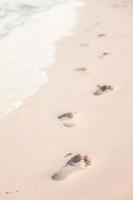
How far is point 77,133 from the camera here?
13.0ft

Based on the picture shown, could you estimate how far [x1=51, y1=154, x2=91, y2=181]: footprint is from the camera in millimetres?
3385

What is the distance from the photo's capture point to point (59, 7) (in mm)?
9117

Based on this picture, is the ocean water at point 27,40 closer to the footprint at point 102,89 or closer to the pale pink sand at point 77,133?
the pale pink sand at point 77,133

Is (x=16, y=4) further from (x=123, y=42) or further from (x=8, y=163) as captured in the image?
(x=8, y=163)

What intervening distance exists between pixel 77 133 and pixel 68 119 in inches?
12.7

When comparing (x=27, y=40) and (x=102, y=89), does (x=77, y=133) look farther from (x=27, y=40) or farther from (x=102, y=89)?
(x=27, y=40)

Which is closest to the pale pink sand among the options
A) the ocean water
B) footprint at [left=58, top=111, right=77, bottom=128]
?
footprint at [left=58, top=111, right=77, bottom=128]

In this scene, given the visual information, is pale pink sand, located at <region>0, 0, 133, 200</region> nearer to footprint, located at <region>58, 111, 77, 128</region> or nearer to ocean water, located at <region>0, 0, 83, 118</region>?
footprint, located at <region>58, 111, 77, 128</region>

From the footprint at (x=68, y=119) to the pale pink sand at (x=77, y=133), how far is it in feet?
0.14

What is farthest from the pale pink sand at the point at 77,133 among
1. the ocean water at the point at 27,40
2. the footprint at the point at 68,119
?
the ocean water at the point at 27,40

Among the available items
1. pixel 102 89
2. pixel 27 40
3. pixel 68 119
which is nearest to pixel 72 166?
pixel 68 119

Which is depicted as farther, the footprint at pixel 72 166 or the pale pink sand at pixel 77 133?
the footprint at pixel 72 166

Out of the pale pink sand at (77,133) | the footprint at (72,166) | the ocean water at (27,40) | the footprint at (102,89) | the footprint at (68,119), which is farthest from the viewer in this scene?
the ocean water at (27,40)

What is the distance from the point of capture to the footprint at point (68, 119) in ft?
13.6
